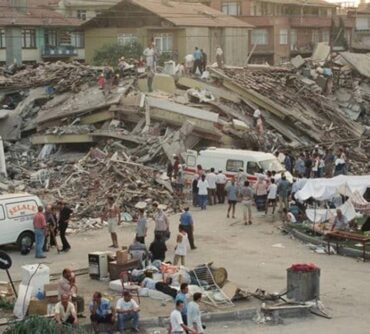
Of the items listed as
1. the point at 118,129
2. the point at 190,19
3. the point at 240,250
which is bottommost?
the point at 240,250

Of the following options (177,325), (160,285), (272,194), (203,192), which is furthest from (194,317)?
(203,192)

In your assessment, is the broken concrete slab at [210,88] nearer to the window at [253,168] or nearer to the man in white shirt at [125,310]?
the window at [253,168]

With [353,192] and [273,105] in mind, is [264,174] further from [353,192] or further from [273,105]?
[273,105]

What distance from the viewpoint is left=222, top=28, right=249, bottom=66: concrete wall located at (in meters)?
70.2

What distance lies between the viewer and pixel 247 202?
28203 millimetres

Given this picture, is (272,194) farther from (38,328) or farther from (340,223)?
(38,328)

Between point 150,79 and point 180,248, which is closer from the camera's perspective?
point 180,248

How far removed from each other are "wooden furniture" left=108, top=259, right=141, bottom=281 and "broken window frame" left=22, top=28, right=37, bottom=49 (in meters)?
56.5

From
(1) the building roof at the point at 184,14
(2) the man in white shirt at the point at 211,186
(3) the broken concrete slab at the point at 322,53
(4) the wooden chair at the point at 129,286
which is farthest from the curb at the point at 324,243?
(1) the building roof at the point at 184,14

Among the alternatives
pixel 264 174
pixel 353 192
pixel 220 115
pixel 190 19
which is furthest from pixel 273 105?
pixel 190 19

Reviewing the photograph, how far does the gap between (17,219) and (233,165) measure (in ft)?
35.0

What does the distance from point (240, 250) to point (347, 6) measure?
8320 cm

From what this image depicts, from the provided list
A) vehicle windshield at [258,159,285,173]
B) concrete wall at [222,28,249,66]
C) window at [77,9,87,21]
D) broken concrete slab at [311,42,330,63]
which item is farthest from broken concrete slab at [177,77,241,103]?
window at [77,9,87,21]

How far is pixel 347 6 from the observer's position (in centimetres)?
10300
